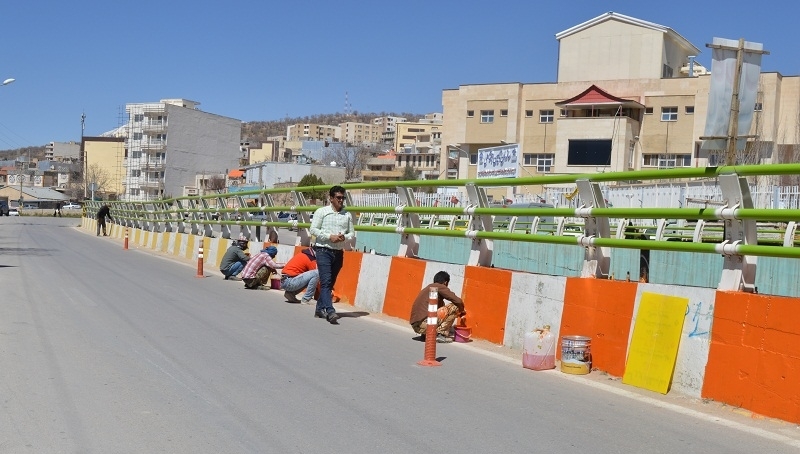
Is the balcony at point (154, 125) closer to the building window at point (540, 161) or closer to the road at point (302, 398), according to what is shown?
the building window at point (540, 161)

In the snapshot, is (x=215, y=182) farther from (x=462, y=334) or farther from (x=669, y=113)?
(x=462, y=334)

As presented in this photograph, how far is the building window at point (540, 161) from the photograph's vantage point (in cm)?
6612

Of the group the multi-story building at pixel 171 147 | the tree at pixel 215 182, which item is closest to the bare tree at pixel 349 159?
the multi-story building at pixel 171 147

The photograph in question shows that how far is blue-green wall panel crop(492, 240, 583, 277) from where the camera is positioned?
1399 cm

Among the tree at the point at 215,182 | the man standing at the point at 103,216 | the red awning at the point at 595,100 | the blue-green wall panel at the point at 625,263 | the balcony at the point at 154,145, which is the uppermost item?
the red awning at the point at 595,100

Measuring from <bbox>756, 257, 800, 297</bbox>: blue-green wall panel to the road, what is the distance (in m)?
2.56

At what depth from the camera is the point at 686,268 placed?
11.0 meters

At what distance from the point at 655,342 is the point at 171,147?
11103 centimetres

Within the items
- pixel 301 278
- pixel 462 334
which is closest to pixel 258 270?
pixel 301 278

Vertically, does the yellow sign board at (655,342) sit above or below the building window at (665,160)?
below

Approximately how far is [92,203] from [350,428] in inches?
2102

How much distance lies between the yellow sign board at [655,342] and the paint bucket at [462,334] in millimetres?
2611

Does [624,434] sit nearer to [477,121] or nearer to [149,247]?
[149,247]

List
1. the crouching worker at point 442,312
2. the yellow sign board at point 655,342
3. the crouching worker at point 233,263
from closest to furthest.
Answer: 1. the yellow sign board at point 655,342
2. the crouching worker at point 442,312
3. the crouching worker at point 233,263
